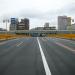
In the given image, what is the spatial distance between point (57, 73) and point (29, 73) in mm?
1094

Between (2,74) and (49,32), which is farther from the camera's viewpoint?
(49,32)

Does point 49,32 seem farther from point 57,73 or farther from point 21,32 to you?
point 57,73

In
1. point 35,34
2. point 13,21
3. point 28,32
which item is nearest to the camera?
point 13,21

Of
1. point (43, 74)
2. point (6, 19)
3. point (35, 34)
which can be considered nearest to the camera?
point (43, 74)

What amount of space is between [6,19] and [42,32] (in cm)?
11067

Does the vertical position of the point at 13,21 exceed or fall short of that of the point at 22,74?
it exceeds it

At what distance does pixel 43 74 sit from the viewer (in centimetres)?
836

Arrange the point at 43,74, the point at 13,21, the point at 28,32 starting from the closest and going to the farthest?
the point at 43,74 → the point at 13,21 → the point at 28,32

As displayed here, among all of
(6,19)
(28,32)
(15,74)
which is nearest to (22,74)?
(15,74)

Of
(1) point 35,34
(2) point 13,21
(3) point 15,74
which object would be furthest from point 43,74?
(1) point 35,34

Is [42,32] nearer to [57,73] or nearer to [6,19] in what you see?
[6,19]

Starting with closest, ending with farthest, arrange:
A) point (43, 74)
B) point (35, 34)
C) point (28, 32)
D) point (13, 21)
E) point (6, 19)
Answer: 1. point (43, 74)
2. point (6, 19)
3. point (13, 21)
4. point (28, 32)
5. point (35, 34)

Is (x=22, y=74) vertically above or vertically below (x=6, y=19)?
below

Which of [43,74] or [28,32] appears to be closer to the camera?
[43,74]
